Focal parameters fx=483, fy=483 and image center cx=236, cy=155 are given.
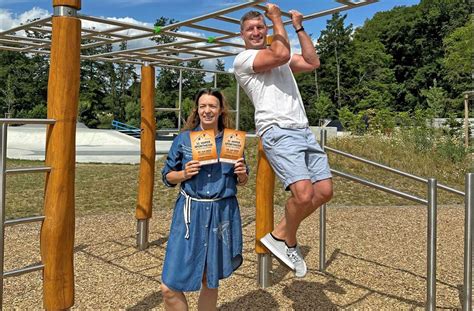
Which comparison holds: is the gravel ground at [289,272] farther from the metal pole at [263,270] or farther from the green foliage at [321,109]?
the green foliage at [321,109]

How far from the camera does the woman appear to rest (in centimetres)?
236

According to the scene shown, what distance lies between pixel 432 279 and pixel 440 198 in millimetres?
6842

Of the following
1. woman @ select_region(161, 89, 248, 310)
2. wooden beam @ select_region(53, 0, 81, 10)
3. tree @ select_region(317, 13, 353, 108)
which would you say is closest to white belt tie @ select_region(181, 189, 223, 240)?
woman @ select_region(161, 89, 248, 310)

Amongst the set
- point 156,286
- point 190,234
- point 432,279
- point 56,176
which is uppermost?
point 56,176

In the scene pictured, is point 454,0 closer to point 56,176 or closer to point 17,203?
point 17,203

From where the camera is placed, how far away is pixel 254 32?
283 centimetres

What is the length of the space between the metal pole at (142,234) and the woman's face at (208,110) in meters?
2.66

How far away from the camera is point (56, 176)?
2498 mm

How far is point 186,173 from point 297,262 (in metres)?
0.90

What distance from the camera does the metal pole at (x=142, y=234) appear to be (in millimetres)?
4953

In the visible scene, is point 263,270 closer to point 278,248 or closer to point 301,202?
point 278,248

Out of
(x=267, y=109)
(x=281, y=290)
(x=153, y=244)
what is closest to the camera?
(x=267, y=109)

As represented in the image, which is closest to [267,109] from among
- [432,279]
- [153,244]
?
[432,279]

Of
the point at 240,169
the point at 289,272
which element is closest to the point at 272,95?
the point at 240,169
